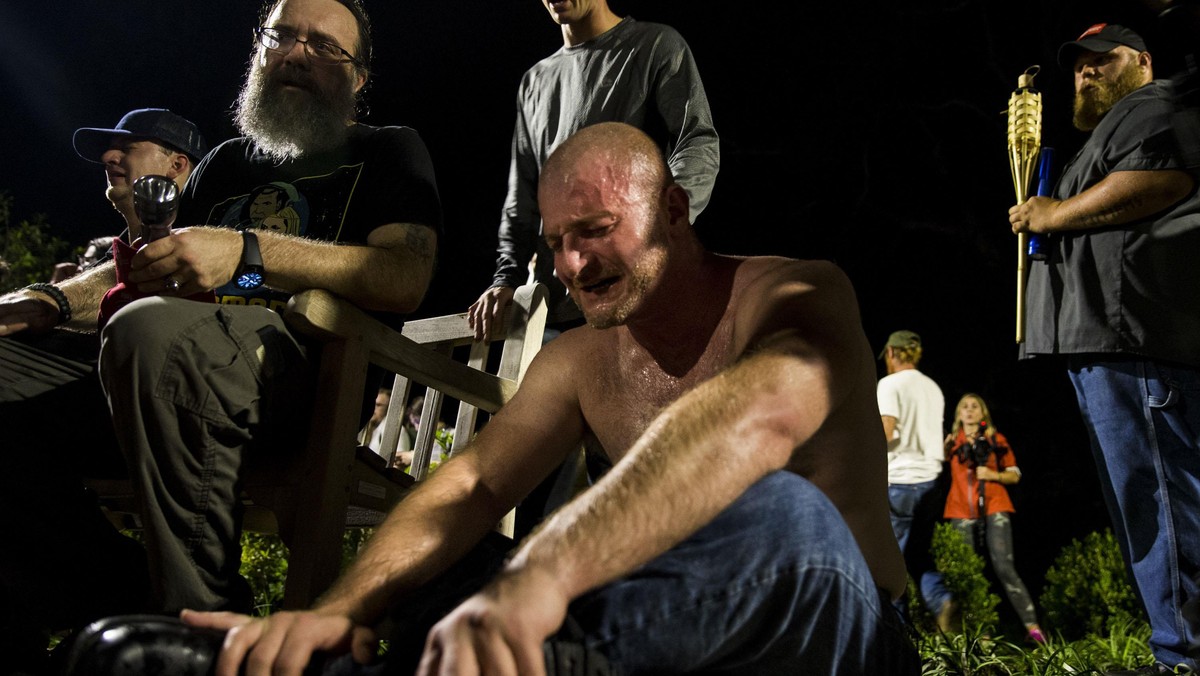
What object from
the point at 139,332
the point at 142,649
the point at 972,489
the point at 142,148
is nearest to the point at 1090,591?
the point at 972,489

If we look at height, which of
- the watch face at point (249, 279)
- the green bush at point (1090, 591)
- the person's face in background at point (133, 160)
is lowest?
the green bush at point (1090, 591)

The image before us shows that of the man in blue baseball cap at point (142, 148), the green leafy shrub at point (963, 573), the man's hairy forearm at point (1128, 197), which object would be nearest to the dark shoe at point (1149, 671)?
the man's hairy forearm at point (1128, 197)

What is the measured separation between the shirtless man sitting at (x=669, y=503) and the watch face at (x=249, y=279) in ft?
2.12

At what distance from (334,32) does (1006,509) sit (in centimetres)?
580

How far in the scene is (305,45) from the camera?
2510 mm

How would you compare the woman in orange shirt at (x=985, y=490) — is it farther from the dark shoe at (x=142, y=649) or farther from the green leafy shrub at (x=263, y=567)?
the dark shoe at (x=142, y=649)

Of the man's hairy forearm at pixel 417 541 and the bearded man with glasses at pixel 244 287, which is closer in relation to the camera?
the man's hairy forearm at pixel 417 541

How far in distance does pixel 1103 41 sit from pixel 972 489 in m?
4.44

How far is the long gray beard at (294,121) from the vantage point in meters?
2.45

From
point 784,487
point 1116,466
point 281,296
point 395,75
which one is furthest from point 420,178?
point 395,75

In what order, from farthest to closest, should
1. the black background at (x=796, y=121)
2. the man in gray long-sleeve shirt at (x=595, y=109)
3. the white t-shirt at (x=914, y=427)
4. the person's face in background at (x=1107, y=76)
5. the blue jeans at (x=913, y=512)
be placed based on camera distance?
the black background at (x=796, y=121) < the blue jeans at (x=913, y=512) < the white t-shirt at (x=914, y=427) < the person's face in background at (x=1107, y=76) < the man in gray long-sleeve shirt at (x=595, y=109)

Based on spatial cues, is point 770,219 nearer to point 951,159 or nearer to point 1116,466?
point 951,159

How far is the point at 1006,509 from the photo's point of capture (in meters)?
6.63

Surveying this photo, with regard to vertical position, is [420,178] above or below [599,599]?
above
